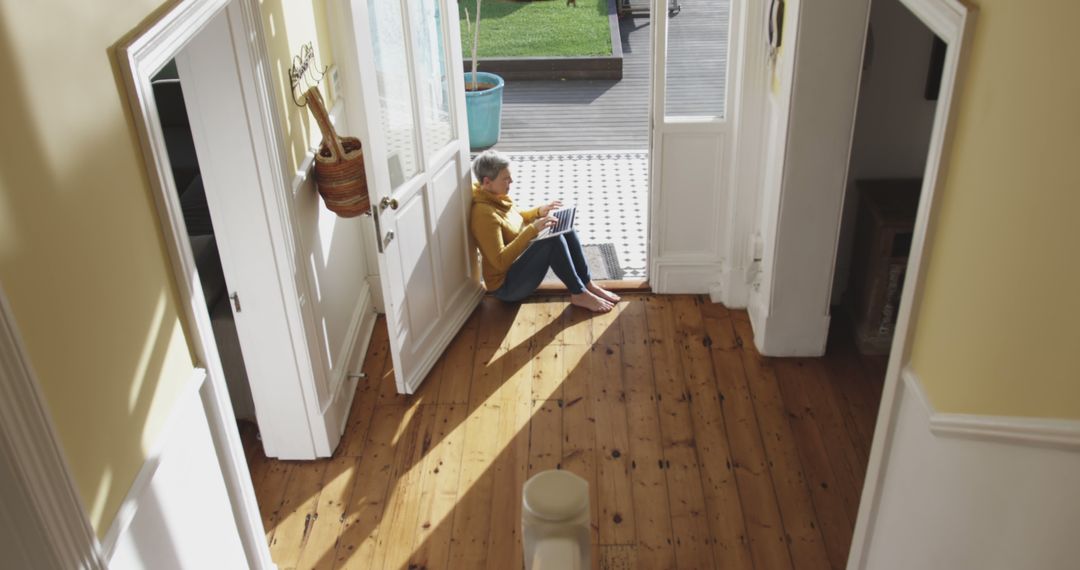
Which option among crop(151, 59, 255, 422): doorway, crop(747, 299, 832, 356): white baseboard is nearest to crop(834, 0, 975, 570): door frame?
crop(747, 299, 832, 356): white baseboard

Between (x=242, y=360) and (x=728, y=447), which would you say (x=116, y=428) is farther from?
(x=728, y=447)

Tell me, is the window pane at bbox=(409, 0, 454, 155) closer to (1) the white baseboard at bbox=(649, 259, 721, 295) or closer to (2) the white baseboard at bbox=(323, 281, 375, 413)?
(2) the white baseboard at bbox=(323, 281, 375, 413)

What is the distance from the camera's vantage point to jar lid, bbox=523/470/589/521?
0.71 m

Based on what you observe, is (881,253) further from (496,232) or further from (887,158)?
(496,232)

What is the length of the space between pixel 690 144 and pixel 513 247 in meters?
1.09

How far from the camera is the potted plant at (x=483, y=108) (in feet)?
22.8

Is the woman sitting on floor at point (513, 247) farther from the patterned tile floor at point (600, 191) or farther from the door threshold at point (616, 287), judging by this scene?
the patterned tile floor at point (600, 191)

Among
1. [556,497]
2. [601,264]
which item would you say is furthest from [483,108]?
[556,497]

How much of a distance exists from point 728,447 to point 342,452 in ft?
5.68

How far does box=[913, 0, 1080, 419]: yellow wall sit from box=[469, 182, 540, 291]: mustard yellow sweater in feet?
9.19

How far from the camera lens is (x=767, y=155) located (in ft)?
15.0

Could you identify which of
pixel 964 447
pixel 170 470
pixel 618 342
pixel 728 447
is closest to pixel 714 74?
pixel 618 342

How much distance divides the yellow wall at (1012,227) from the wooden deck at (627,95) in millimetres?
2499

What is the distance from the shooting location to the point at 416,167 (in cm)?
430
